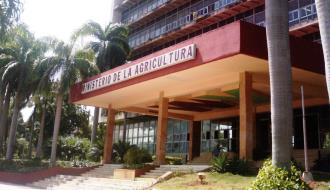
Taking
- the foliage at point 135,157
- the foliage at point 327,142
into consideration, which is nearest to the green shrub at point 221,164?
the foliage at point 135,157

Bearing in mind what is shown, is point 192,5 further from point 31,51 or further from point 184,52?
point 184,52

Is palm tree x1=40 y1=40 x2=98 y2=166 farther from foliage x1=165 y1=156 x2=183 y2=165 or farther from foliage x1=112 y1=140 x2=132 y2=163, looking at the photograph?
foliage x1=165 y1=156 x2=183 y2=165

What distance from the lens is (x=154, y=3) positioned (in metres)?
50.2

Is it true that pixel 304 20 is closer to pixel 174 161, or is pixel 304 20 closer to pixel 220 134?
pixel 220 134

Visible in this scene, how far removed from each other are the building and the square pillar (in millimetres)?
79

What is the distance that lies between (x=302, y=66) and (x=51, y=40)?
2074 cm

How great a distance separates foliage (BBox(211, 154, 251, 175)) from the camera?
57.3ft

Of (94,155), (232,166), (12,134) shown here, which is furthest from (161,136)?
(12,134)

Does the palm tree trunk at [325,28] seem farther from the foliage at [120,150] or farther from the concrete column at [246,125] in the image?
the foliage at [120,150]

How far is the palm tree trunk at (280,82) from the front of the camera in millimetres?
11688

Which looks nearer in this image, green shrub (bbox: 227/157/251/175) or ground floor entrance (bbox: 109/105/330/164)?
green shrub (bbox: 227/157/251/175)

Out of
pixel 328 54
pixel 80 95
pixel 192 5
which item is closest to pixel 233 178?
pixel 328 54

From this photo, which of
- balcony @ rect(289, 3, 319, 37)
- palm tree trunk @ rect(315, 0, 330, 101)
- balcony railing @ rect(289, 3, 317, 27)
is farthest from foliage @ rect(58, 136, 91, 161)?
palm tree trunk @ rect(315, 0, 330, 101)

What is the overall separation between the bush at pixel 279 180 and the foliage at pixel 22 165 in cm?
2189
